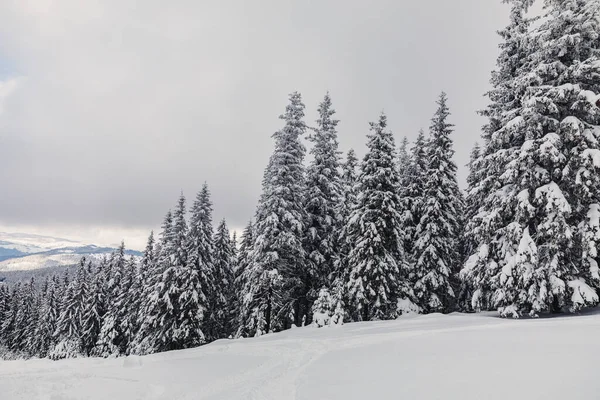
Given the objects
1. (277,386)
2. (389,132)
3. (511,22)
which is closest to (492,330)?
(277,386)

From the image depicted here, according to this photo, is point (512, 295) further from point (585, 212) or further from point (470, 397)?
point (470, 397)

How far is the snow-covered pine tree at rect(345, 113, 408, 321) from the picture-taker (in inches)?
896

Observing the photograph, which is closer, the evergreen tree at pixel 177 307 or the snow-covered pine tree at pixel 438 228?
the snow-covered pine tree at pixel 438 228

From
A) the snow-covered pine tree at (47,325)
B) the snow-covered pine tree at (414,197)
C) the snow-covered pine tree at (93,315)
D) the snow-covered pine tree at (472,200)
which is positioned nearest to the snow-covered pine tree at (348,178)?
the snow-covered pine tree at (414,197)

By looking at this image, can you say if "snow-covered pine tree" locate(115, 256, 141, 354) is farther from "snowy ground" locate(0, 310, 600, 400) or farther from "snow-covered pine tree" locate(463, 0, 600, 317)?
"snow-covered pine tree" locate(463, 0, 600, 317)

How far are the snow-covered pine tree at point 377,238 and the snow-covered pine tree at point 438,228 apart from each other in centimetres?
171

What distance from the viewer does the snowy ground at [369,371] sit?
21.9 ft

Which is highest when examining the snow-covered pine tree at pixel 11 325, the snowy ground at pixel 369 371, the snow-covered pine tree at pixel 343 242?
→ the snow-covered pine tree at pixel 343 242

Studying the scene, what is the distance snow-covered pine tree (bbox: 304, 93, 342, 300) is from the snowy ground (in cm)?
1114

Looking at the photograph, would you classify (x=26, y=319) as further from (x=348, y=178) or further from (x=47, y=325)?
(x=348, y=178)

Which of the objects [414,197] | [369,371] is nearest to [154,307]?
[414,197]

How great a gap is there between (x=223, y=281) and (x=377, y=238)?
1896 centimetres

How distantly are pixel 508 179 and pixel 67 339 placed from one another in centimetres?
5361

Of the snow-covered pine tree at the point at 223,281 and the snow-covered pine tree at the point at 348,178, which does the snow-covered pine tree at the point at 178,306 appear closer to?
the snow-covered pine tree at the point at 223,281
